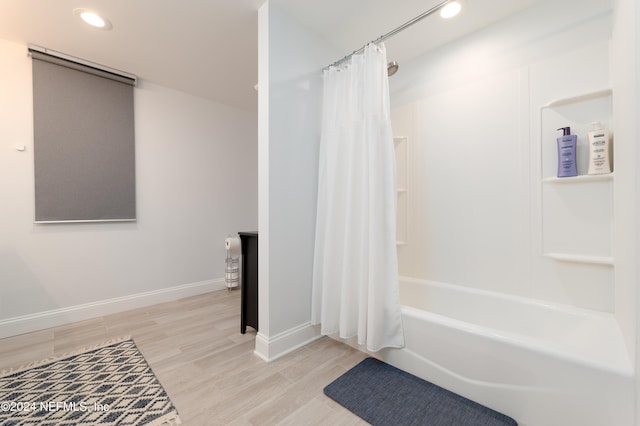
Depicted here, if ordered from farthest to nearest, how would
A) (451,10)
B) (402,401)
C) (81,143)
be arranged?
(81,143)
(451,10)
(402,401)

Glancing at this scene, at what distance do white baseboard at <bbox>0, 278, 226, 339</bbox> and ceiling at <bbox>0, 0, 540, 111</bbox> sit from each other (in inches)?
84.6

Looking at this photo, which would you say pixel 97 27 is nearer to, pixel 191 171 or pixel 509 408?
pixel 191 171

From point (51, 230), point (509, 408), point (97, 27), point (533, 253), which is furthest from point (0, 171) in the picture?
point (533, 253)

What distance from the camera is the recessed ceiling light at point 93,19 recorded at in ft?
5.45

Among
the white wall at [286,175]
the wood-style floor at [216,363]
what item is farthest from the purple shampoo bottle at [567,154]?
the wood-style floor at [216,363]

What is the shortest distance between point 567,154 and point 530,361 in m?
1.17

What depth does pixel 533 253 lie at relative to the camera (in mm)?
1621

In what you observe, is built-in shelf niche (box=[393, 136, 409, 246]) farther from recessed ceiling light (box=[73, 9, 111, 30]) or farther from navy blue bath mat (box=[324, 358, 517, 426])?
recessed ceiling light (box=[73, 9, 111, 30])

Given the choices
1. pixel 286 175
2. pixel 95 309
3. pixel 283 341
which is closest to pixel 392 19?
pixel 286 175

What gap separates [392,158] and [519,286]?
3.93 ft

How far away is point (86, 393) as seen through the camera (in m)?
1.29

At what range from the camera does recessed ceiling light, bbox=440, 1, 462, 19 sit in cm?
160

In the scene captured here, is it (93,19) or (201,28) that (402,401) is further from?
(93,19)

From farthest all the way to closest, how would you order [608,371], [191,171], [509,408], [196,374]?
1. [191,171]
2. [196,374]
3. [509,408]
4. [608,371]
